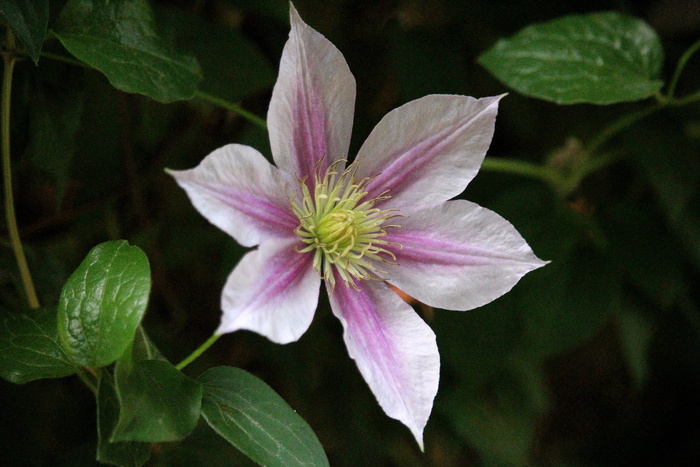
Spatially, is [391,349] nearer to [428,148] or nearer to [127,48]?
[428,148]

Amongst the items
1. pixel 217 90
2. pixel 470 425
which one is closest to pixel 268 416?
pixel 217 90

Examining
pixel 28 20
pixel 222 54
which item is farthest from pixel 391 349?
pixel 222 54

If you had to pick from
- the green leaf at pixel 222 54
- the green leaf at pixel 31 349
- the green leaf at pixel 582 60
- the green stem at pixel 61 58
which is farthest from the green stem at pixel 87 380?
the green leaf at pixel 582 60

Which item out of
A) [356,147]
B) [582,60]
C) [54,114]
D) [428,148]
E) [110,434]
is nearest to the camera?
[110,434]

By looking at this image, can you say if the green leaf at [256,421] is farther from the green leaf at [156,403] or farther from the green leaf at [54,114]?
the green leaf at [54,114]

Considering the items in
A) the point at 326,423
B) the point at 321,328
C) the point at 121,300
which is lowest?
the point at 326,423

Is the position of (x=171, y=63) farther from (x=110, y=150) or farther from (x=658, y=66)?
(x=658, y=66)

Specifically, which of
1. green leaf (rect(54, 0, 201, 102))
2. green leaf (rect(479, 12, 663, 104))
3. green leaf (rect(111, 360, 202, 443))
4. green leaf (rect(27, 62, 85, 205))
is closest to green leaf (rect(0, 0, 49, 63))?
green leaf (rect(54, 0, 201, 102))
